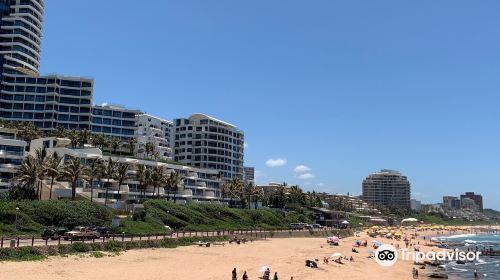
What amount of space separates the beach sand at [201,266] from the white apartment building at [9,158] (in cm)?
4251

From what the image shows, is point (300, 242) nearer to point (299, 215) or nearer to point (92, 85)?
point (299, 215)

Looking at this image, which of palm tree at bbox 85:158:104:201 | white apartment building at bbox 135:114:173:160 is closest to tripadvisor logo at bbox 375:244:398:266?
palm tree at bbox 85:158:104:201

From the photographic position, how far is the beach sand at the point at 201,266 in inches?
1534

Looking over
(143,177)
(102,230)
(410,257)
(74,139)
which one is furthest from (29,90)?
(410,257)

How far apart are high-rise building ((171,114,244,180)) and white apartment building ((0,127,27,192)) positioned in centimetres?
7779

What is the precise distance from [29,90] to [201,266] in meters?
119

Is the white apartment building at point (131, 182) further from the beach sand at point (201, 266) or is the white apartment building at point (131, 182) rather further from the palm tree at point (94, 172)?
the beach sand at point (201, 266)

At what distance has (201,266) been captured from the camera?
49.6 m

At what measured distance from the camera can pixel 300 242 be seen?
88.4 m

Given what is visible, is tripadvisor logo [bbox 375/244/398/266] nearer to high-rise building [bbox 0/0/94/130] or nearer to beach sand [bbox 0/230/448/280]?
beach sand [bbox 0/230/448/280]

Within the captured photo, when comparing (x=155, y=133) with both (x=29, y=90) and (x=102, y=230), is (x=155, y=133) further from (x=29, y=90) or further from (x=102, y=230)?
(x=102, y=230)

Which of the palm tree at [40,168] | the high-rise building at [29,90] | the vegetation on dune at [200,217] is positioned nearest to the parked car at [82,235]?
the vegetation on dune at [200,217]

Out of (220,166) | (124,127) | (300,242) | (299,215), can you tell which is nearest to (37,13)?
(124,127)

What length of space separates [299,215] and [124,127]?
67.1m
